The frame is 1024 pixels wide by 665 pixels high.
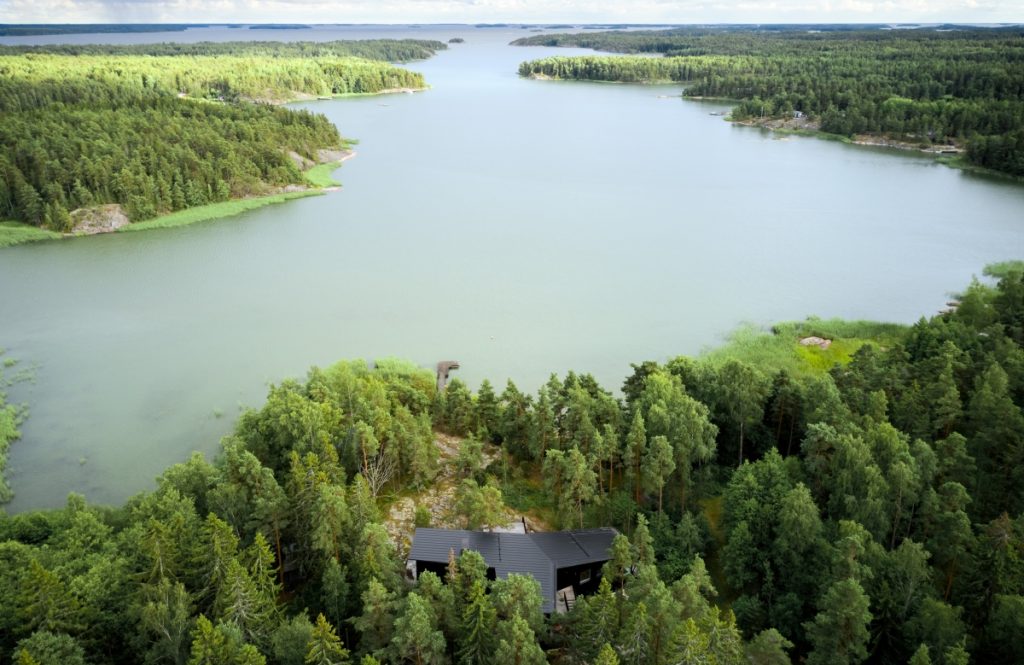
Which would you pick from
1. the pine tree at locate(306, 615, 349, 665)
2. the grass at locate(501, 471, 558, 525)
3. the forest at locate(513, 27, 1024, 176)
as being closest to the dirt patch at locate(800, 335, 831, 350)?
the grass at locate(501, 471, 558, 525)

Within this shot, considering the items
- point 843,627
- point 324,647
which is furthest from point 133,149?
point 843,627

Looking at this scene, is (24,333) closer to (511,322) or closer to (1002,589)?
(511,322)

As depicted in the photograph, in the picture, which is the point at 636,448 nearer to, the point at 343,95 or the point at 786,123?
the point at 786,123

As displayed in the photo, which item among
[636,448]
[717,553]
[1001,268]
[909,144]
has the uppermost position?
[909,144]

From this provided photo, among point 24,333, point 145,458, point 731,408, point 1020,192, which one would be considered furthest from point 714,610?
point 1020,192

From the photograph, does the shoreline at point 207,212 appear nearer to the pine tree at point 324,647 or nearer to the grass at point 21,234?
the grass at point 21,234

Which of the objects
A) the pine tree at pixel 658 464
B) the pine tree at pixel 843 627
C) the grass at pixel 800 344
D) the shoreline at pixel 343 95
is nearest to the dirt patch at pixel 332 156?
the shoreline at pixel 343 95

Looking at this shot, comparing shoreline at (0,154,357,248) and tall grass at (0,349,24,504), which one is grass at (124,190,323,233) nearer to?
shoreline at (0,154,357,248)
